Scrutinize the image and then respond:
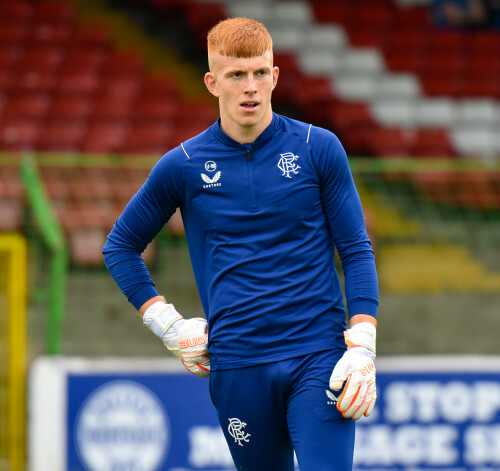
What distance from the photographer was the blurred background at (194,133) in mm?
6027

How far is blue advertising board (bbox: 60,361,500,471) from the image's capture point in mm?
5750

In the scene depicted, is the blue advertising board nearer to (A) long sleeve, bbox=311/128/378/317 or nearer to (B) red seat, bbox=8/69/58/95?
(A) long sleeve, bbox=311/128/378/317

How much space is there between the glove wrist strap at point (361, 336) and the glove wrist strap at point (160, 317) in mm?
585

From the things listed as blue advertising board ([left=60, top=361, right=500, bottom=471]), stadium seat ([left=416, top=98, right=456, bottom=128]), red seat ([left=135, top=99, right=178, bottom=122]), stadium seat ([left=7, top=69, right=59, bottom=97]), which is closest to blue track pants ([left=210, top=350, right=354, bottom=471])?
blue advertising board ([left=60, top=361, right=500, bottom=471])

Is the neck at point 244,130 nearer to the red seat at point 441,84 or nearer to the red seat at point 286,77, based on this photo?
the red seat at point 286,77

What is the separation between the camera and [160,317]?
3250 millimetres

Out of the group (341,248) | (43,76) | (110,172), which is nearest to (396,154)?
(43,76)

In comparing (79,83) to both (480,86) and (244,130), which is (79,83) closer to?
(480,86)

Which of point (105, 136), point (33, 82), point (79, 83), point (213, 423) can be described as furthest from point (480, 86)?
point (213, 423)

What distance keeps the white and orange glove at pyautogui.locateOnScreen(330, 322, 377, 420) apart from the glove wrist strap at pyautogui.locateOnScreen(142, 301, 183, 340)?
1.94 feet

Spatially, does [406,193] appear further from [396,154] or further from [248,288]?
[396,154]

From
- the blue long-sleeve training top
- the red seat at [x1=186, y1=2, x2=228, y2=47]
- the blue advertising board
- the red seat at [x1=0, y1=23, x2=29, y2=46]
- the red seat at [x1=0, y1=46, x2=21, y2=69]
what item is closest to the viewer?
the blue long-sleeve training top

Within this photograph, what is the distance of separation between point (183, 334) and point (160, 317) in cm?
10

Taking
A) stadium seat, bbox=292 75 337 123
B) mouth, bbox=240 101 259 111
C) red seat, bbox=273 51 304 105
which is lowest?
mouth, bbox=240 101 259 111
